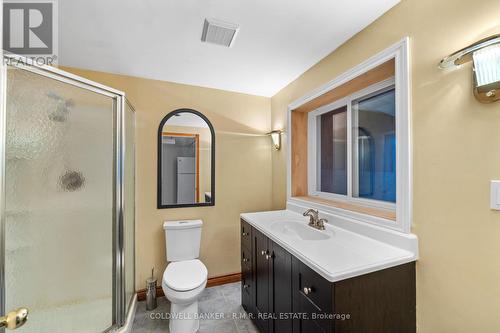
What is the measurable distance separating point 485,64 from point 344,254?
1.04 m

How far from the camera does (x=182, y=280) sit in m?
1.76

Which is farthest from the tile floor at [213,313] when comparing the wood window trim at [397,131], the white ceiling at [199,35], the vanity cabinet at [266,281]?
the white ceiling at [199,35]

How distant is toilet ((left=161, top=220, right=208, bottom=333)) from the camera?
66.2 inches

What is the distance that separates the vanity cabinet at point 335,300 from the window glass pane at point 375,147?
0.63 m

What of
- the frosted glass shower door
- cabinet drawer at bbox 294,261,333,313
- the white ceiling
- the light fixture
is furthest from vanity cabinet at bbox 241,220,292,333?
the white ceiling

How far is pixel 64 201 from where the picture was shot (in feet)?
4.83

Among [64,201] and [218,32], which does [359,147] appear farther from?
[64,201]

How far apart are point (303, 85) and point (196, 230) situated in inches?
71.2

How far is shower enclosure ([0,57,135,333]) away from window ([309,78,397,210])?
1.88 m

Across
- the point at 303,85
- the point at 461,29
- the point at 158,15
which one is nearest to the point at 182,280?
the point at 158,15

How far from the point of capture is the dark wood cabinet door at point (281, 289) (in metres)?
1.33

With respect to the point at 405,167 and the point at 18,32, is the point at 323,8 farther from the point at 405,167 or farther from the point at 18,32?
the point at 18,32

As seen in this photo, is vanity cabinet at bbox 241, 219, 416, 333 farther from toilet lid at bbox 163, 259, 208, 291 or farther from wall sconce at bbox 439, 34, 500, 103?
wall sconce at bbox 439, 34, 500, 103

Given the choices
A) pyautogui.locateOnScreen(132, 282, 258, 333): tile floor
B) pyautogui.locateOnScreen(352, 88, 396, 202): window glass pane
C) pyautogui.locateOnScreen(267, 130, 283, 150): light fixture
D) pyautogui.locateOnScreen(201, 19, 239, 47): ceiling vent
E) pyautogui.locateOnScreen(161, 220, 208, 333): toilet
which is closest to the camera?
pyautogui.locateOnScreen(201, 19, 239, 47): ceiling vent
